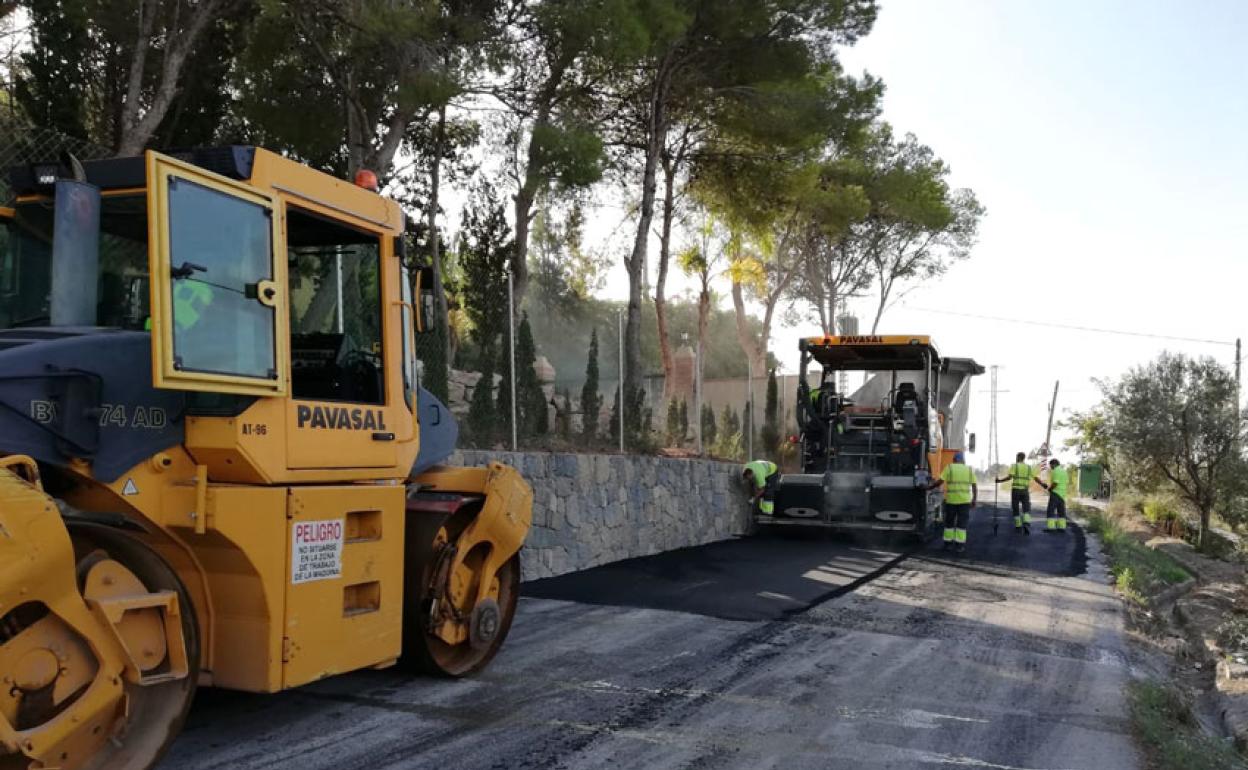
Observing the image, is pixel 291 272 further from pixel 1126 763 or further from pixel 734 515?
pixel 734 515

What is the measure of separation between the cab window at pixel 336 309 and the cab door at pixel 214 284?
0.52m

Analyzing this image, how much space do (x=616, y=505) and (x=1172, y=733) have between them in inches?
289

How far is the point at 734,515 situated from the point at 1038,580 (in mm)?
5352

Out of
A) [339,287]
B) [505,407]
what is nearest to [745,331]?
[505,407]

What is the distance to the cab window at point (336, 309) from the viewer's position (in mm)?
4820

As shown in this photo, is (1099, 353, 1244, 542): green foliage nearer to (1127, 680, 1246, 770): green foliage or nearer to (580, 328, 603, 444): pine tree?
(580, 328, 603, 444): pine tree

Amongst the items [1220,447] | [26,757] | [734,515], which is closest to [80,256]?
[26,757]

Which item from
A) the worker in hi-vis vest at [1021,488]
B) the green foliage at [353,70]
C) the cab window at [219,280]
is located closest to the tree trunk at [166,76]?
the green foliage at [353,70]

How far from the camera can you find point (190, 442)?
404 centimetres

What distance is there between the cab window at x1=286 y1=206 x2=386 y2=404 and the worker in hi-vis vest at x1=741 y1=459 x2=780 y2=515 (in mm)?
10361

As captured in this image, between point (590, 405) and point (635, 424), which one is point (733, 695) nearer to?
point (590, 405)

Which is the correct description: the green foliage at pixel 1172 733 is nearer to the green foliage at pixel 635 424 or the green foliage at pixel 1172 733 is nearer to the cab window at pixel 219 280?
the cab window at pixel 219 280

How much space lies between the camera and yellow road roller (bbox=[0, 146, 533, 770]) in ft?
11.3

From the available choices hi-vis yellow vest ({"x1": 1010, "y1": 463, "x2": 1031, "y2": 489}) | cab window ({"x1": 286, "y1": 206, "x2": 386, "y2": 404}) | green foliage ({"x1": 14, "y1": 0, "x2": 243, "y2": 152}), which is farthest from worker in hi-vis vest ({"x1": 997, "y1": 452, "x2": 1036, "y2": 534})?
cab window ({"x1": 286, "y1": 206, "x2": 386, "y2": 404})
